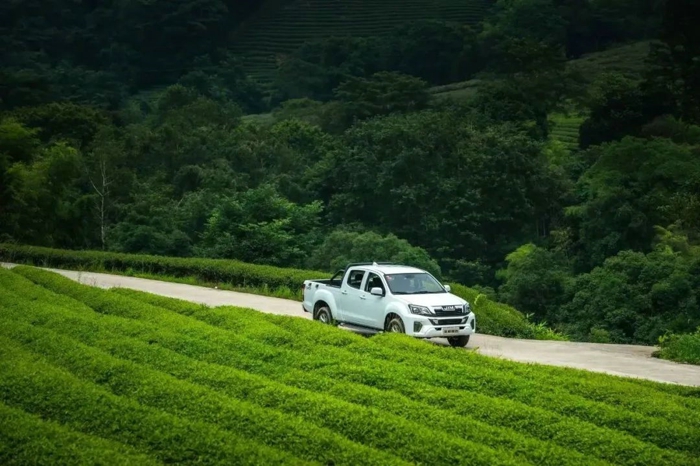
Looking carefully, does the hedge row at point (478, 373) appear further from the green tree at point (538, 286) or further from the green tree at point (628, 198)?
the green tree at point (628, 198)

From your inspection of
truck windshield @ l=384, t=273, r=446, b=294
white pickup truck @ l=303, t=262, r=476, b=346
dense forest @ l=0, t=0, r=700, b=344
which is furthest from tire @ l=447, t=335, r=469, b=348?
dense forest @ l=0, t=0, r=700, b=344

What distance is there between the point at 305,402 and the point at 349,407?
0.63 meters

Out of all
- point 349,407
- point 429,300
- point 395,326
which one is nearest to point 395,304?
point 395,326

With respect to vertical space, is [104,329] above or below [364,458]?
below

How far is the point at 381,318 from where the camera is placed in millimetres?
20328

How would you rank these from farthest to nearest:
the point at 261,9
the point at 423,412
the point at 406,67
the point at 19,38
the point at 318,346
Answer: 1. the point at 261,9
2. the point at 19,38
3. the point at 406,67
4. the point at 318,346
5. the point at 423,412

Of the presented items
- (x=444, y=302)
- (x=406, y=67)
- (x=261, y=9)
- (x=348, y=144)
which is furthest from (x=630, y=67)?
(x=444, y=302)

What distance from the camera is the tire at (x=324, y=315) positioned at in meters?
21.9

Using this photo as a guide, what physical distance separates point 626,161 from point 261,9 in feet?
253

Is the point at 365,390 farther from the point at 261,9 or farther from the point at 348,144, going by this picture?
the point at 261,9

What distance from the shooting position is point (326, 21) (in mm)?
111250

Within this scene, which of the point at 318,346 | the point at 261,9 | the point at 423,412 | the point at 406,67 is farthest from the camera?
the point at 261,9

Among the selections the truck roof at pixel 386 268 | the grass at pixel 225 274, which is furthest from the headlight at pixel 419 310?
the grass at pixel 225 274

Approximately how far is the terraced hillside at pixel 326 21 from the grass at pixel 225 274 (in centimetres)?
6791
